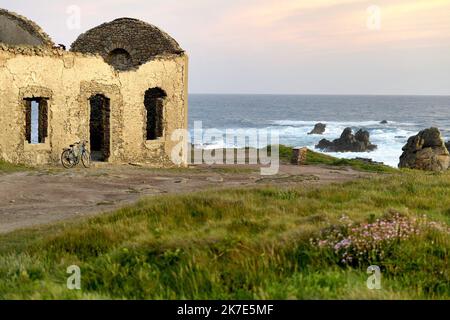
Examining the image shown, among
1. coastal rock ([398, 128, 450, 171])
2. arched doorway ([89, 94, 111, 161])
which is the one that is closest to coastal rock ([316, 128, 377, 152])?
coastal rock ([398, 128, 450, 171])

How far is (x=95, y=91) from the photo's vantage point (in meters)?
21.9

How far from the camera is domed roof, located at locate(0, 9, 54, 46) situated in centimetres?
2288

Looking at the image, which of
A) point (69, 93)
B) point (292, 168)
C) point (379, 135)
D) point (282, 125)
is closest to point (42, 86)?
point (69, 93)

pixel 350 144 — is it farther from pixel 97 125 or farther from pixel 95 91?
pixel 95 91

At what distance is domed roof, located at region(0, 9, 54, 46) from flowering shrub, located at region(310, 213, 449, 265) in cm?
1922

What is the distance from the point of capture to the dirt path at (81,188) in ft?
40.1

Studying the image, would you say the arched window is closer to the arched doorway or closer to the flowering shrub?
the arched doorway

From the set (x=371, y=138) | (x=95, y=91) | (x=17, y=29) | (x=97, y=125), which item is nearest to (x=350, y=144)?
(x=371, y=138)

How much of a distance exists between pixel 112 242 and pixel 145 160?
16455 mm

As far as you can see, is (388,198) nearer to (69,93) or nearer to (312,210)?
(312,210)

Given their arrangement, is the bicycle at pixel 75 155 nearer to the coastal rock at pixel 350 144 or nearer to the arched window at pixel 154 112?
the arched window at pixel 154 112

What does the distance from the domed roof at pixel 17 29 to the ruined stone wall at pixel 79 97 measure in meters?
3.10

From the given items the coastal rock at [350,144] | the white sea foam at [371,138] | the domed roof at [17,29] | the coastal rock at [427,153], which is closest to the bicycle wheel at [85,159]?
the domed roof at [17,29]

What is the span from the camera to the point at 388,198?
979 cm
